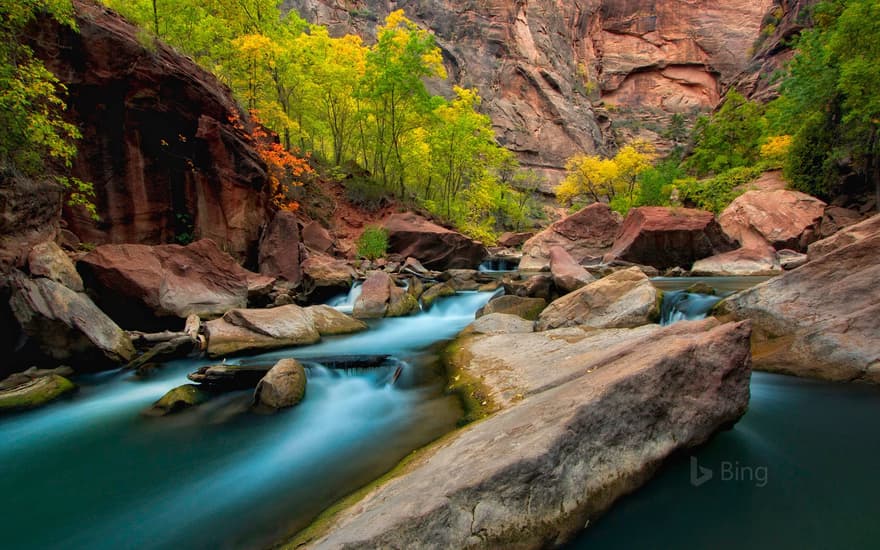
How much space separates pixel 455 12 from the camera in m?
65.4

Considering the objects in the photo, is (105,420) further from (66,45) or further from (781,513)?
(66,45)

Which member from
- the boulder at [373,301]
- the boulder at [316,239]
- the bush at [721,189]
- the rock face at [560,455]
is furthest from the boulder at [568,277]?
the bush at [721,189]

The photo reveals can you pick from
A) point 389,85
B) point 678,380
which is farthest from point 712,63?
point 678,380

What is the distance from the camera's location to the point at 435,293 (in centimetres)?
1325

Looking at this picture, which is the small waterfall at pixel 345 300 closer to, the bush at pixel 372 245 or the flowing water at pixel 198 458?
the bush at pixel 372 245

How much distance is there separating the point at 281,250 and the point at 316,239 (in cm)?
367

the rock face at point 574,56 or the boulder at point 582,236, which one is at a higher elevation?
the rock face at point 574,56

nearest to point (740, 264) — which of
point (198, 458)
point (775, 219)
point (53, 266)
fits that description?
point (775, 219)

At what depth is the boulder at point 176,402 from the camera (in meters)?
5.36

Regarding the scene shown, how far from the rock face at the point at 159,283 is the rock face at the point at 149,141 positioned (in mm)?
2750

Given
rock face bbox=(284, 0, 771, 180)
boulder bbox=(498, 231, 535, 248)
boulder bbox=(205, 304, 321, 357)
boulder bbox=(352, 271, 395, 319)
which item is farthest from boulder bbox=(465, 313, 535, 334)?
rock face bbox=(284, 0, 771, 180)

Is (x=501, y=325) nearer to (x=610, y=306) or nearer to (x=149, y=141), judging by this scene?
(x=610, y=306)

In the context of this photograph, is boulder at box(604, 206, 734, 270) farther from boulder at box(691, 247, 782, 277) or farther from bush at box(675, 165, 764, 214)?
Result: bush at box(675, 165, 764, 214)

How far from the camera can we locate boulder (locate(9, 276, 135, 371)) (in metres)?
6.26
